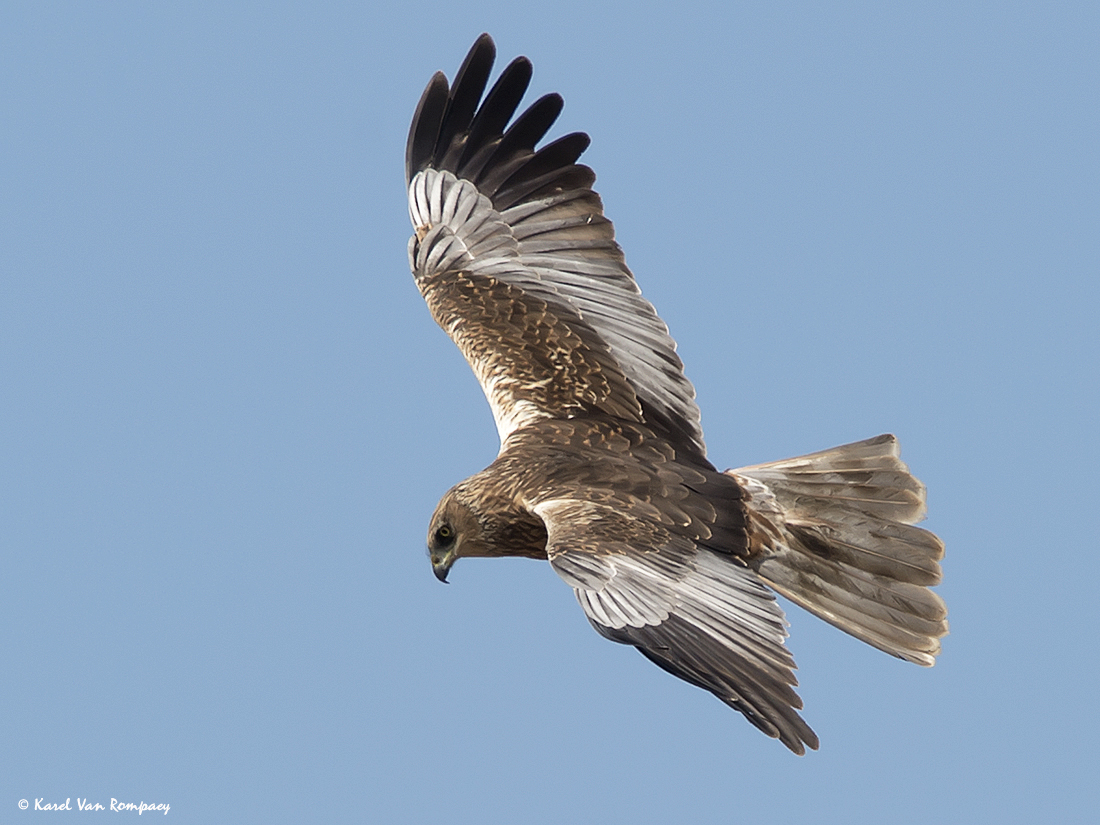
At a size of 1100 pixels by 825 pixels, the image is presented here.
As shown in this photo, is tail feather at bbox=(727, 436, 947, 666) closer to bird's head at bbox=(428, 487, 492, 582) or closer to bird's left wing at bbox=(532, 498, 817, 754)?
bird's left wing at bbox=(532, 498, 817, 754)

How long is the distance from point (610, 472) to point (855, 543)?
1374mm

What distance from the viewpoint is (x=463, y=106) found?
9562mm

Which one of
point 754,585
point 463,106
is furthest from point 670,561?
point 463,106

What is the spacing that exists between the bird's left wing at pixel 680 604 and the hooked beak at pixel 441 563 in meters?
0.73

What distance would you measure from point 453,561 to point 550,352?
1.32 meters

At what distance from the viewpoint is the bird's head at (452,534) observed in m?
8.34

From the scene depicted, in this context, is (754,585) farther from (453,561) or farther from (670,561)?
(453,561)

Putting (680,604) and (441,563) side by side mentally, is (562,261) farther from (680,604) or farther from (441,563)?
(680,604)

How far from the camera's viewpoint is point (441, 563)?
27.8ft

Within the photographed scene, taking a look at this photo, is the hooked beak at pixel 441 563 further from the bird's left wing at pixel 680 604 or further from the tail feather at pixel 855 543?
the tail feather at pixel 855 543

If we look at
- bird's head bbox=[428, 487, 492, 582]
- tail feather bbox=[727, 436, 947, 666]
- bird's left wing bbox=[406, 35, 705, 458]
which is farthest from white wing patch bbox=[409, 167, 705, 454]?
bird's head bbox=[428, 487, 492, 582]

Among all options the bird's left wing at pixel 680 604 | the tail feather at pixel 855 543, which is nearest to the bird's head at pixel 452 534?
the bird's left wing at pixel 680 604

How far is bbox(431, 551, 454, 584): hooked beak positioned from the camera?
8.47 meters

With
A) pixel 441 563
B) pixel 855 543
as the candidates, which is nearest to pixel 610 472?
pixel 441 563
